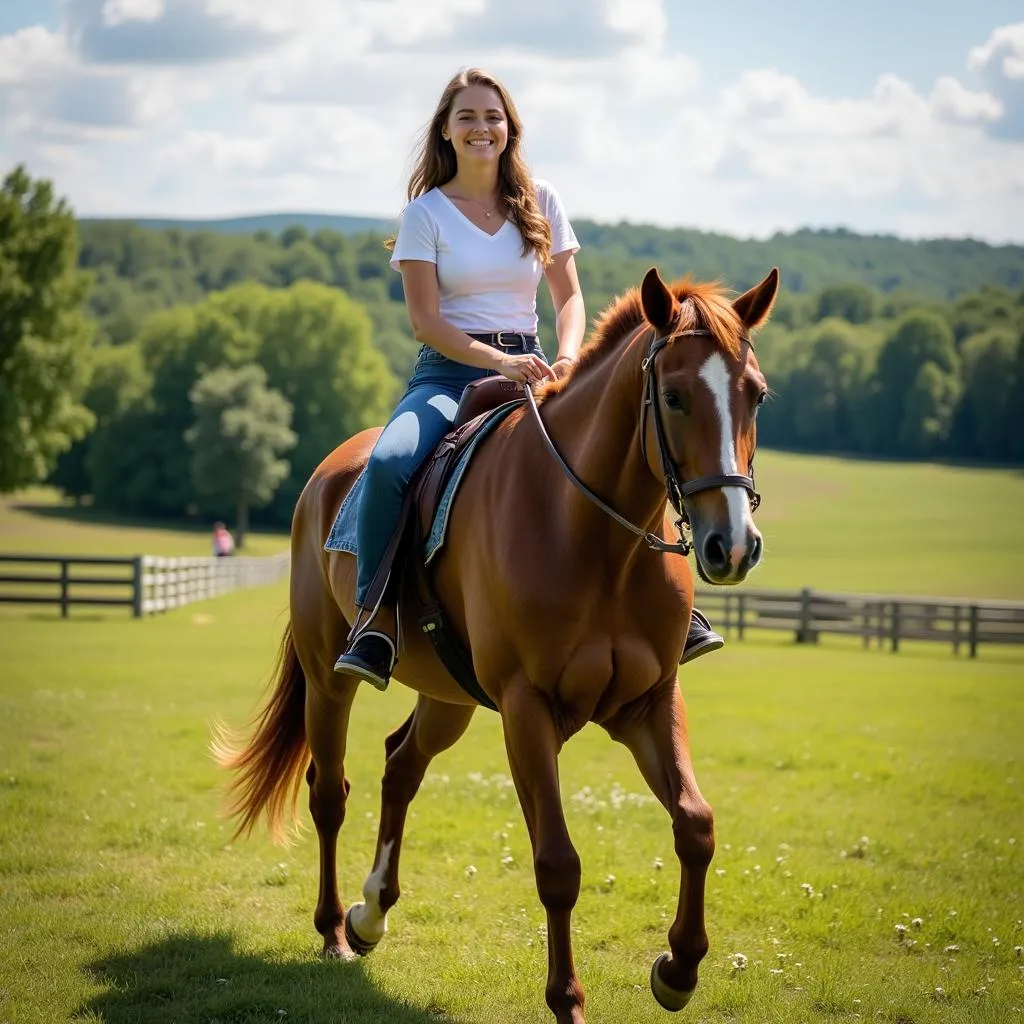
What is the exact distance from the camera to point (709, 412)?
452 cm

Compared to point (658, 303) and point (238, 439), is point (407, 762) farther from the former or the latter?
point (238, 439)

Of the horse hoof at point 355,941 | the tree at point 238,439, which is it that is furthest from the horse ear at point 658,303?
the tree at point 238,439

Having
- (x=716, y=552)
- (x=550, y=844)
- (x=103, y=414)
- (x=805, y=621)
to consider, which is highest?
(x=716, y=552)

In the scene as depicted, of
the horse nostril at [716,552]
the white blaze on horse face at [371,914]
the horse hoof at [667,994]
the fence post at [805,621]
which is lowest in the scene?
the fence post at [805,621]

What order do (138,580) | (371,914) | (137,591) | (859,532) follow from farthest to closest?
(859,532) → (137,591) → (138,580) → (371,914)

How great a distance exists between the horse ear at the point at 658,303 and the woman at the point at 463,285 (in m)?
1.18

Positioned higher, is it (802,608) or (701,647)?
(701,647)

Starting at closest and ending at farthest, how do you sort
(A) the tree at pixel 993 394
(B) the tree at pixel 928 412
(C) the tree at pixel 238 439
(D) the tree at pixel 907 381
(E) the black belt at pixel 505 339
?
(E) the black belt at pixel 505 339 < (C) the tree at pixel 238 439 < (A) the tree at pixel 993 394 < (B) the tree at pixel 928 412 < (D) the tree at pixel 907 381

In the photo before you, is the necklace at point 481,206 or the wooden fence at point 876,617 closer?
the necklace at point 481,206

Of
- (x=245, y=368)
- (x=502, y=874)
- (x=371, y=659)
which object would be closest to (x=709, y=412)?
(x=371, y=659)

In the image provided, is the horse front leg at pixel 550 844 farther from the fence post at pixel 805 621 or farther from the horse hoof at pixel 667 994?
the fence post at pixel 805 621

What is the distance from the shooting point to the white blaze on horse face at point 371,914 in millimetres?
6707

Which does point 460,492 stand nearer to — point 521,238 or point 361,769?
point 521,238

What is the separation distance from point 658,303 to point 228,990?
12.3ft
